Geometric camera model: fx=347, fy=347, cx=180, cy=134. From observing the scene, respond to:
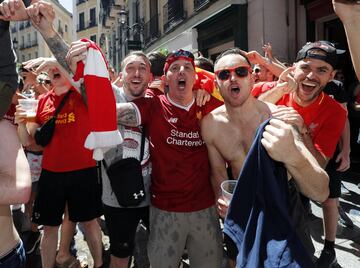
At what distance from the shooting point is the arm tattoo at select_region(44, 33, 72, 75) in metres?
1.93

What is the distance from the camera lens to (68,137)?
126 inches

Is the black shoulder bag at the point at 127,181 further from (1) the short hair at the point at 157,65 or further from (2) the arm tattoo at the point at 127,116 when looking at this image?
(1) the short hair at the point at 157,65

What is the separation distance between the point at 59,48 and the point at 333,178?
294cm

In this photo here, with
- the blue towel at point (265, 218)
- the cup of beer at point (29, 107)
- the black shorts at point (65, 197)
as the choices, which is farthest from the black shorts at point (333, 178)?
the cup of beer at point (29, 107)

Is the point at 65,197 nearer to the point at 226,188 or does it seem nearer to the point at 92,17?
the point at 226,188

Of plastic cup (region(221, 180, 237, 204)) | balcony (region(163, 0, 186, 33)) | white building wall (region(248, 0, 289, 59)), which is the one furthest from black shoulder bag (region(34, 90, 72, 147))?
balcony (region(163, 0, 186, 33))

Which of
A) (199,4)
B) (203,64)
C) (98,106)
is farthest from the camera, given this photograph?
(199,4)

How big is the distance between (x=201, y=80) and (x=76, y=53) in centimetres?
157

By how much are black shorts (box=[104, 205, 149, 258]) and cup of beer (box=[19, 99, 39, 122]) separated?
1.06m

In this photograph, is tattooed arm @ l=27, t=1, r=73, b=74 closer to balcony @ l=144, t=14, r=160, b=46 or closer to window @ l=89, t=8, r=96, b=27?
balcony @ l=144, t=14, r=160, b=46

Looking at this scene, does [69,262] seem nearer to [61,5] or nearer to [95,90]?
[95,90]

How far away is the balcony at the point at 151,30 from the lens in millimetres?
17953

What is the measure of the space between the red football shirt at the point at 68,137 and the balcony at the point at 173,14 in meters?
11.5

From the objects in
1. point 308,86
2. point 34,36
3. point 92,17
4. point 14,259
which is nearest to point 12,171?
point 14,259
